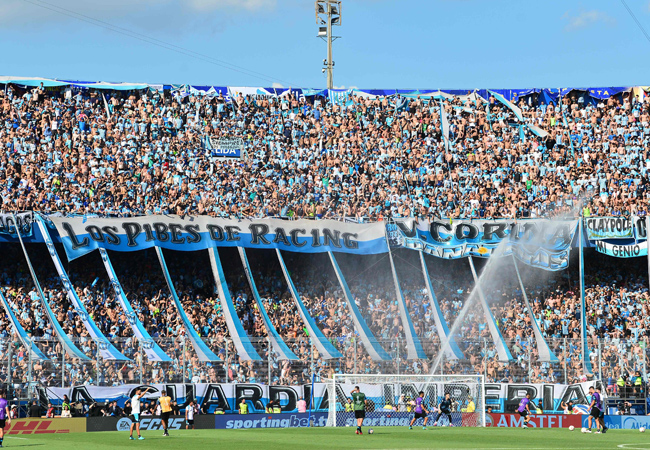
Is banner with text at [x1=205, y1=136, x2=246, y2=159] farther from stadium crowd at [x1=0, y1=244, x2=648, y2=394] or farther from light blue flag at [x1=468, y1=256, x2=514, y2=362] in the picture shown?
light blue flag at [x1=468, y1=256, x2=514, y2=362]

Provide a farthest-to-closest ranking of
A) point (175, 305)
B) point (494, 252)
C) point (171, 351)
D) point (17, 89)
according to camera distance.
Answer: point (17, 89) < point (494, 252) < point (175, 305) < point (171, 351)

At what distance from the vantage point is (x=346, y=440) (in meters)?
27.1

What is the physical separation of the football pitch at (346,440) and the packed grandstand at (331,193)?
5.80 metres

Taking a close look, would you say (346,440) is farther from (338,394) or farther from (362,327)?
(362,327)

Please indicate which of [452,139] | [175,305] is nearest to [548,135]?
[452,139]

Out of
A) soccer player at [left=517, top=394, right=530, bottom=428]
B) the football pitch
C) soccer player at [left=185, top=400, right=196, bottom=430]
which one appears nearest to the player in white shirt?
soccer player at [left=185, top=400, right=196, bottom=430]

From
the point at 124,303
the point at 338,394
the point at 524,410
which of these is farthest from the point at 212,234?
the point at 524,410

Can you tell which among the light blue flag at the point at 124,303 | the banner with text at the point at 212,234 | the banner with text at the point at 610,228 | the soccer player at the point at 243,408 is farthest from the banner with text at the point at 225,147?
the banner with text at the point at 610,228

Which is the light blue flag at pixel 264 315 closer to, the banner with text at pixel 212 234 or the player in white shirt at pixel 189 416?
the banner with text at pixel 212 234

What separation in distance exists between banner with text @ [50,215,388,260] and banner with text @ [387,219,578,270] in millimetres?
1530

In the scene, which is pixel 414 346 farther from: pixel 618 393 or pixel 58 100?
pixel 58 100

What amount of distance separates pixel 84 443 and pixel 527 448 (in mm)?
11832

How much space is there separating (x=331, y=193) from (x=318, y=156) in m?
2.87

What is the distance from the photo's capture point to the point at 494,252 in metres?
45.2
